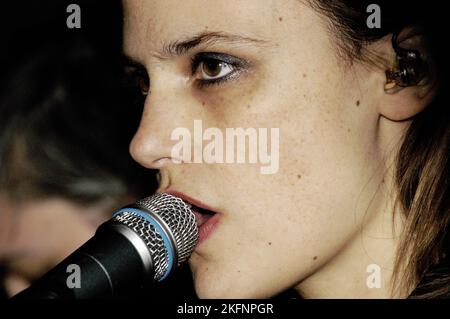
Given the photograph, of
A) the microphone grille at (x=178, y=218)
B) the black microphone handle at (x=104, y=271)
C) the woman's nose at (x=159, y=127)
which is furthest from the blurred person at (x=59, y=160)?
the black microphone handle at (x=104, y=271)

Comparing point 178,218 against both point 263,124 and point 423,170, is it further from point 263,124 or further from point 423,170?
point 423,170

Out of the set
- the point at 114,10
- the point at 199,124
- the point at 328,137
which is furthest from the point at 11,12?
the point at 328,137

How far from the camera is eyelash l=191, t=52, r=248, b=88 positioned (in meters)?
1.37

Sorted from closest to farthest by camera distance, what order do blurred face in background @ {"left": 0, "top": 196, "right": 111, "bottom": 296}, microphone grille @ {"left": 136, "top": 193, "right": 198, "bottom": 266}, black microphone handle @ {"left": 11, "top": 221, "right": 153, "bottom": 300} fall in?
black microphone handle @ {"left": 11, "top": 221, "right": 153, "bottom": 300}
microphone grille @ {"left": 136, "top": 193, "right": 198, "bottom": 266}
blurred face in background @ {"left": 0, "top": 196, "right": 111, "bottom": 296}

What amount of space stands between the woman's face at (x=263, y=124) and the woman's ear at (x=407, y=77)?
1.7 inches

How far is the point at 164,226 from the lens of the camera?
1.19 metres

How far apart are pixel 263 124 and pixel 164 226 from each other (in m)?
0.39

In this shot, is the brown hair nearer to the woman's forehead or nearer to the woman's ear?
the woman's ear

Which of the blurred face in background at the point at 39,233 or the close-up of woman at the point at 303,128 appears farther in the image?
the blurred face in background at the point at 39,233

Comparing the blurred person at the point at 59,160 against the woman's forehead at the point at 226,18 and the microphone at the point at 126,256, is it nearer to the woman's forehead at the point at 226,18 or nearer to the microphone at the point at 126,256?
the woman's forehead at the point at 226,18

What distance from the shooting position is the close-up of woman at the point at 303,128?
1360 mm

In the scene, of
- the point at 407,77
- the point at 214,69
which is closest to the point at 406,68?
the point at 407,77

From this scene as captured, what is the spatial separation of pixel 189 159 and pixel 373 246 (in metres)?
0.57
